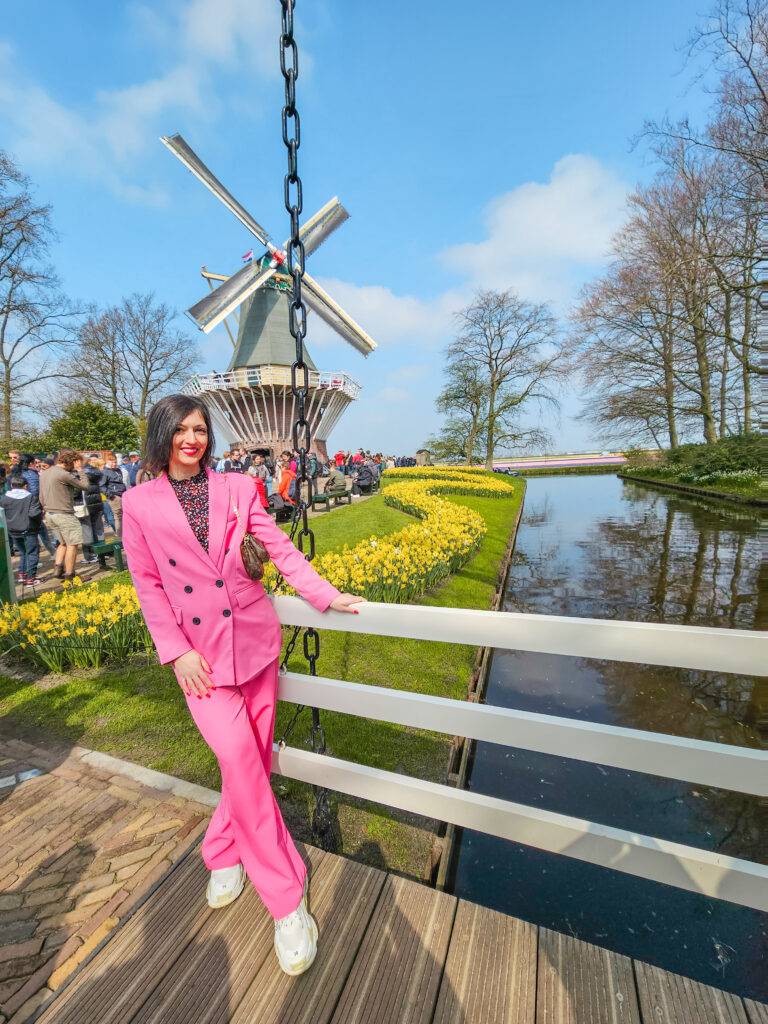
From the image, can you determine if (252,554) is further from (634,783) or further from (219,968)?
(634,783)

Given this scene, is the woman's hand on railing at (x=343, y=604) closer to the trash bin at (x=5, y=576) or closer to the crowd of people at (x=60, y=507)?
the crowd of people at (x=60, y=507)

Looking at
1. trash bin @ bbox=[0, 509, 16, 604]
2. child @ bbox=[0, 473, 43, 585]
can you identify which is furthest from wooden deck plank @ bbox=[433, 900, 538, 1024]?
child @ bbox=[0, 473, 43, 585]

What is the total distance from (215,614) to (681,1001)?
1992 mm

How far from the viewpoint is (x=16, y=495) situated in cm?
720

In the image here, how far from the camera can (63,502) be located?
7.12m

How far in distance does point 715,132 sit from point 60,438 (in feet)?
88.7

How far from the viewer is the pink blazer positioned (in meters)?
1.68

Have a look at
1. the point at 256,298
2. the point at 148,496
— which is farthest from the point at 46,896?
the point at 256,298

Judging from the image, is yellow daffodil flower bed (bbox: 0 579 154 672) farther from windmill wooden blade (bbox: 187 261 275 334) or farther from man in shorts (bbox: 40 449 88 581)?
windmill wooden blade (bbox: 187 261 275 334)

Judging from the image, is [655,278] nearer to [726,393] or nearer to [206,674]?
[726,393]

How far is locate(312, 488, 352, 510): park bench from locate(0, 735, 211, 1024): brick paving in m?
10.6

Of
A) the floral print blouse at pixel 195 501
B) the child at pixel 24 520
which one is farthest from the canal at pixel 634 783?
the child at pixel 24 520

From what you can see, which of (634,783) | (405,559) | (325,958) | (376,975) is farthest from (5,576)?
(634,783)

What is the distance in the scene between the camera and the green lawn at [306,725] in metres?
2.60
